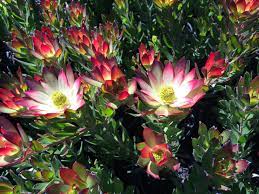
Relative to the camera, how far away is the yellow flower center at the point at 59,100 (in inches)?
76.6

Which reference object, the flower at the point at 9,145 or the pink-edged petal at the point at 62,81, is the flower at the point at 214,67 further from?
the flower at the point at 9,145

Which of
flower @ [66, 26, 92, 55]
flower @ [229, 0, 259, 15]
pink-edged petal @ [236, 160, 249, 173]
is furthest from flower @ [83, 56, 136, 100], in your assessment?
flower @ [229, 0, 259, 15]

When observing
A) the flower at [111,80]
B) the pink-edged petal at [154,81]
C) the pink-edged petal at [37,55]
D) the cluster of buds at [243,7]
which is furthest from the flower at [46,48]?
the cluster of buds at [243,7]

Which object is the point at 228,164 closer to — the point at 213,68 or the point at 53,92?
the point at 213,68

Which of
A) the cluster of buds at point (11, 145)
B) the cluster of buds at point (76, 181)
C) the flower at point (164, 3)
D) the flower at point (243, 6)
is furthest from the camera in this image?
the flower at point (164, 3)

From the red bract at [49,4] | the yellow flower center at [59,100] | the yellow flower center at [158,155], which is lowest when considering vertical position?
the yellow flower center at [158,155]

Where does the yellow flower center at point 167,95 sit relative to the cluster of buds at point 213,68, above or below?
below

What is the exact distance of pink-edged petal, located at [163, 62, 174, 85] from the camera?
1914 millimetres

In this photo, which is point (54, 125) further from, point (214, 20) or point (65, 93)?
point (214, 20)

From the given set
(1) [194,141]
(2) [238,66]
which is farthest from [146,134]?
(2) [238,66]

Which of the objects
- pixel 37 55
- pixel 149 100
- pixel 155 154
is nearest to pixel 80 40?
pixel 37 55

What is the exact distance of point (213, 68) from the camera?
76.5 inches

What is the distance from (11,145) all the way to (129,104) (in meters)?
0.55

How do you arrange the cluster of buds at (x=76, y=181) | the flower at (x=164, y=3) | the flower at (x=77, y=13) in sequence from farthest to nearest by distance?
the flower at (x=77, y=13), the flower at (x=164, y=3), the cluster of buds at (x=76, y=181)
